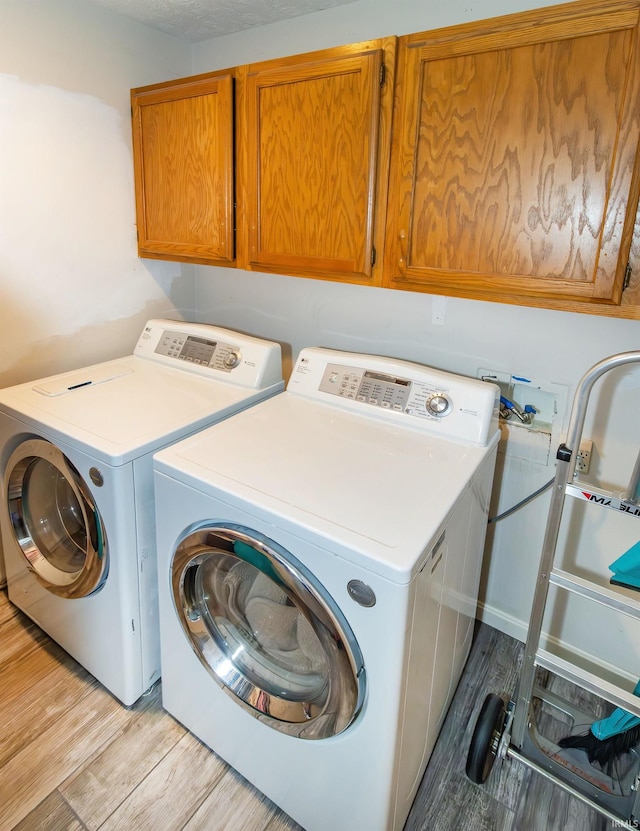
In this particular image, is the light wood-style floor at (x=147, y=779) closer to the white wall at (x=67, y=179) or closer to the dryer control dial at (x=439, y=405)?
the white wall at (x=67, y=179)

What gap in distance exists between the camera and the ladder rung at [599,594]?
1.21 metres

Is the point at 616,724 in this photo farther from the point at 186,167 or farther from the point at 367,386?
the point at 186,167

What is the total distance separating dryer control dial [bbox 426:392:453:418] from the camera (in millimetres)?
1615

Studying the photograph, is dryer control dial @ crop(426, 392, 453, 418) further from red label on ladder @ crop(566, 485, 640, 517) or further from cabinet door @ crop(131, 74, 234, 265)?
cabinet door @ crop(131, 74, 234, 265)

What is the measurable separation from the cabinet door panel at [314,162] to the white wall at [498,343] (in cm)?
38

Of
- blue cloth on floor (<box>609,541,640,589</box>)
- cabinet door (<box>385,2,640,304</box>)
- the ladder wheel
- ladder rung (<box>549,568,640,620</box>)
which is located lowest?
the ladder wheel

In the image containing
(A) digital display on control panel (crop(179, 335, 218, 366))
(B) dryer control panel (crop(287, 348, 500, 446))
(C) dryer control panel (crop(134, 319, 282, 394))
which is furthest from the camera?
(A) digital display on control panel (crop(179, 335, 218, 366))

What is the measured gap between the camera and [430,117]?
1353 millimetres

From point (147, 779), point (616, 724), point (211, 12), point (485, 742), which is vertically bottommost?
point (147, 779)

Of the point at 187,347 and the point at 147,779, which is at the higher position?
the point at 187,347

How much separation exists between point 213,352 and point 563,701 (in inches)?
64.8

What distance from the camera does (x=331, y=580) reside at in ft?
3.78

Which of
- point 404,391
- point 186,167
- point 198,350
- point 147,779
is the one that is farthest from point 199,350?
point 147,779

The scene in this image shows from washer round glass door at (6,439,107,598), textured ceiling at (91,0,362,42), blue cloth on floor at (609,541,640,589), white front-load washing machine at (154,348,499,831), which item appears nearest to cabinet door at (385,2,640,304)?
white front-load washing machine at (154,348,499,831)
